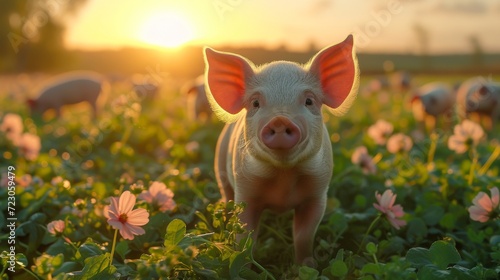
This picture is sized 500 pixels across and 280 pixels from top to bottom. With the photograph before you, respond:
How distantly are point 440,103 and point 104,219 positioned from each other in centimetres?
726

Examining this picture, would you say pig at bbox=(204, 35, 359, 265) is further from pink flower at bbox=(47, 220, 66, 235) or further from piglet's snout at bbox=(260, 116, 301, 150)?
pink flower at bbox=(47, 220, 66, 235)

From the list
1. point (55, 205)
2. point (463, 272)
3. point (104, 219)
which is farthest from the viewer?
point (55, 205)

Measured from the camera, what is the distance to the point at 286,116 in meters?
2.55

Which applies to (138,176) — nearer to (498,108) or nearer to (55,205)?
(55,205)

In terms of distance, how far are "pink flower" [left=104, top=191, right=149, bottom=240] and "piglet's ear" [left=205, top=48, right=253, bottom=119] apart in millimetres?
832

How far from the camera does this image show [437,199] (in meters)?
3.83

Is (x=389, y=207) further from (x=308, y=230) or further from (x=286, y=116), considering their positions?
(x=286, y=116)

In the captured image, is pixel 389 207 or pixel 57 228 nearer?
pixel 57 228

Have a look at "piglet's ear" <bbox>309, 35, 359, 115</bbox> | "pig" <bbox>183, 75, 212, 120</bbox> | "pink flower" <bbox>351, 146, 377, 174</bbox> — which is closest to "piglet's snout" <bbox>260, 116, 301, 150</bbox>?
"piglet's ear" <bbox>309, 35, 359, 115</bbox>

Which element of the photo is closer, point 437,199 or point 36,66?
point 437,199

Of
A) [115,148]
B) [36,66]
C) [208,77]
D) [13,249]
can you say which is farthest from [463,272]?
[36,66]

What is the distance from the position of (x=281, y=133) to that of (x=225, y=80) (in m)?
0.72

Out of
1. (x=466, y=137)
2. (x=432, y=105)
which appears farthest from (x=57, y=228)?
(x=432, y=105)

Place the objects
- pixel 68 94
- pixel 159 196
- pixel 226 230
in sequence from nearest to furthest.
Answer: pixel 226 230 < pixel 159 196 < pixel 68 94
